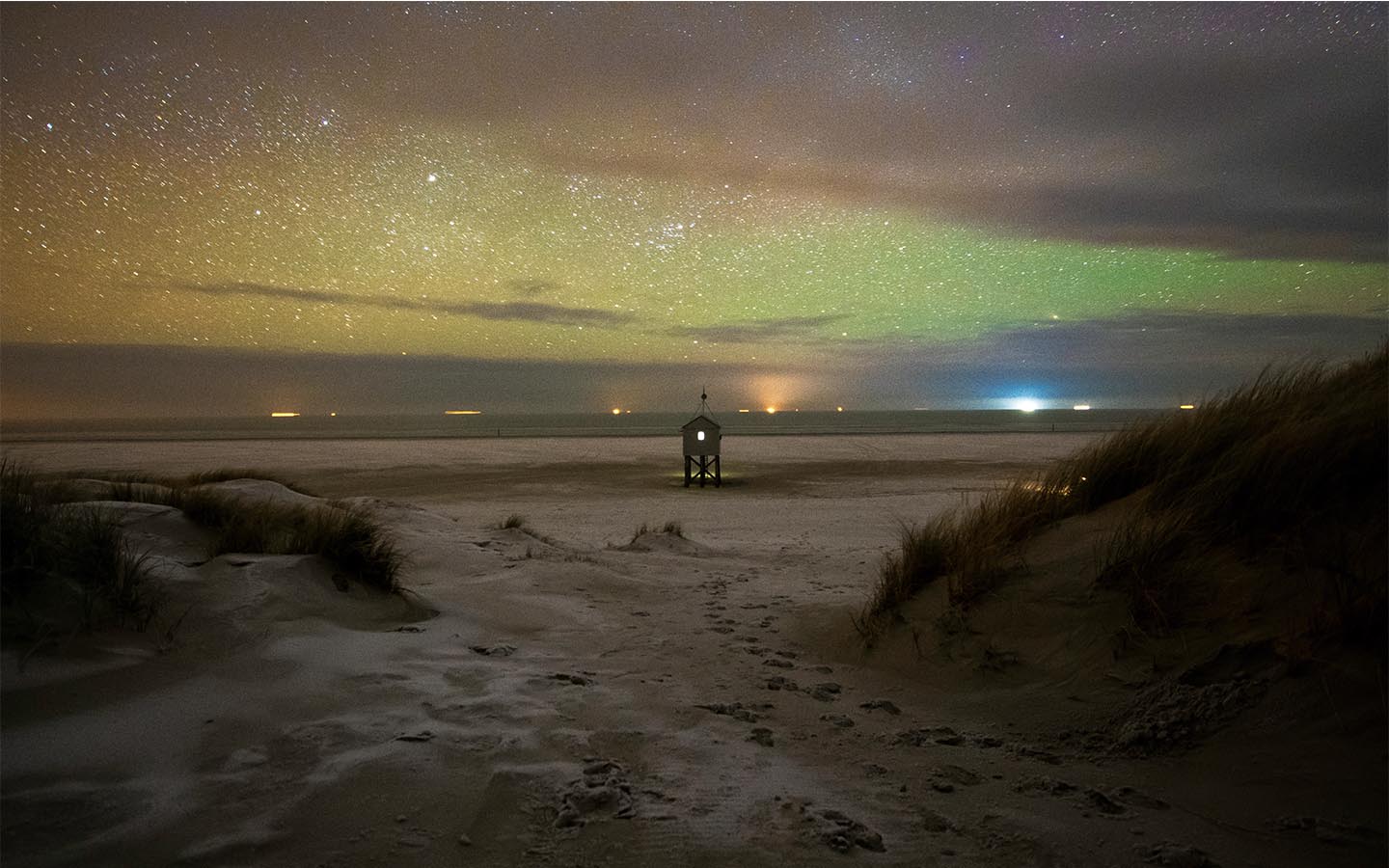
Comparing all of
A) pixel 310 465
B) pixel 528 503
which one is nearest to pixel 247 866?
pixel 528 503

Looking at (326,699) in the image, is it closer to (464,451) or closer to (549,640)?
(549,640)

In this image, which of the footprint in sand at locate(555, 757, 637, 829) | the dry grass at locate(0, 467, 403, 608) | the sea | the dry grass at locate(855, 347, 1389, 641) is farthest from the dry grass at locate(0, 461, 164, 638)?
the sea

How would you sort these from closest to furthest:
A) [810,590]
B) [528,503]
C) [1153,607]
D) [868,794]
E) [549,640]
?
[868,794] < [1153,607] < [549,640] < [810,590] < [528,503]

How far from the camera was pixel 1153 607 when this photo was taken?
12.4 feet

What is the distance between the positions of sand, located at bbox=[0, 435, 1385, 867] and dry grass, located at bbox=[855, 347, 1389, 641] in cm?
32

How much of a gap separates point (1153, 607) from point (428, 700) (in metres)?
3.99

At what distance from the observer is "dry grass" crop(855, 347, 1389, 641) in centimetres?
333

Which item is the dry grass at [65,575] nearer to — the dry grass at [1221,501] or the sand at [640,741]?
the sand at [640,741]

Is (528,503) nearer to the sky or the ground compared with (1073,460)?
nearer to the ground

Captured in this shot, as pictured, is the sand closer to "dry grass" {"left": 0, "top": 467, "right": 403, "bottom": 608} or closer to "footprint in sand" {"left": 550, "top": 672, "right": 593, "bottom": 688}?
"footprint in sand" {"left": 550, "top": 672, "right": 593, "bottom": 688}

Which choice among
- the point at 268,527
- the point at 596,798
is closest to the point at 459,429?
the point at 268,527

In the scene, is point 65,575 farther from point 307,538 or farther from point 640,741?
point 640,741

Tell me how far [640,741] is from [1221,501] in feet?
11.8

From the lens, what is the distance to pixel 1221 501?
400cm
